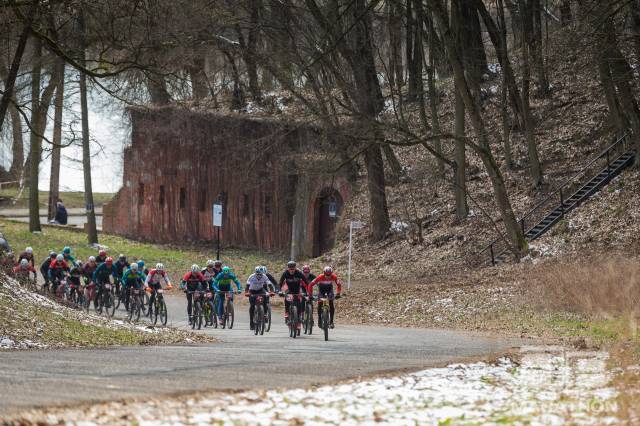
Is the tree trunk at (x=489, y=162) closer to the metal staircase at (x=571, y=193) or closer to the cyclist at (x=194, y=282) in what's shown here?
the metal staircase at (x=571, y=193)

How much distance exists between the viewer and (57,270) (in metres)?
36.6

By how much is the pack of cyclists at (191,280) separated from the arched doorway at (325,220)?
17010 millimetres

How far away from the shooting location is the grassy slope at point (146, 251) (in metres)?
51.0

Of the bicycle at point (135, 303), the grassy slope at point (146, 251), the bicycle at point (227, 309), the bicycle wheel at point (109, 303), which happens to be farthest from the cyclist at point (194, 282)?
the grassy slope at point (146, 251)

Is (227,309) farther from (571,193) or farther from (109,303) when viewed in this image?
(571,193)

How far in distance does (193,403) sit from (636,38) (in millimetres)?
25054

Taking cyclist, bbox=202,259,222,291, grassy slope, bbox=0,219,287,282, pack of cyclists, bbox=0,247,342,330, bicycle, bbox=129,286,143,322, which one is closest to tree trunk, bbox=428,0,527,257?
pack of cyclists, bbox=0,247,342,330

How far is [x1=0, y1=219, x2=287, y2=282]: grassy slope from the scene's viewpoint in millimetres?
50969

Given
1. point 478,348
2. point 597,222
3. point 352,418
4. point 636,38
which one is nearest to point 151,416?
point 352,418

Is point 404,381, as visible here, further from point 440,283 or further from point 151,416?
point 440,283

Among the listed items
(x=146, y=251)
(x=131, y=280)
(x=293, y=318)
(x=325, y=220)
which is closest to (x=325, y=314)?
(x=293, y=318)

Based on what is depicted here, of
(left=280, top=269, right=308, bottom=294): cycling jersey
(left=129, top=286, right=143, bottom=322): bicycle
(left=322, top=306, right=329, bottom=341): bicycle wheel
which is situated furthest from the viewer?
(left=129, top=286, right=143, bottom=322): bicycle

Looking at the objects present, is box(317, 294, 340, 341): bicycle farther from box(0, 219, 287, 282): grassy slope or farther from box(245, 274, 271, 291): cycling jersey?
box(0, 219, 287, 282): grassy slope

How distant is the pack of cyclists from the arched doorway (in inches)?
670
